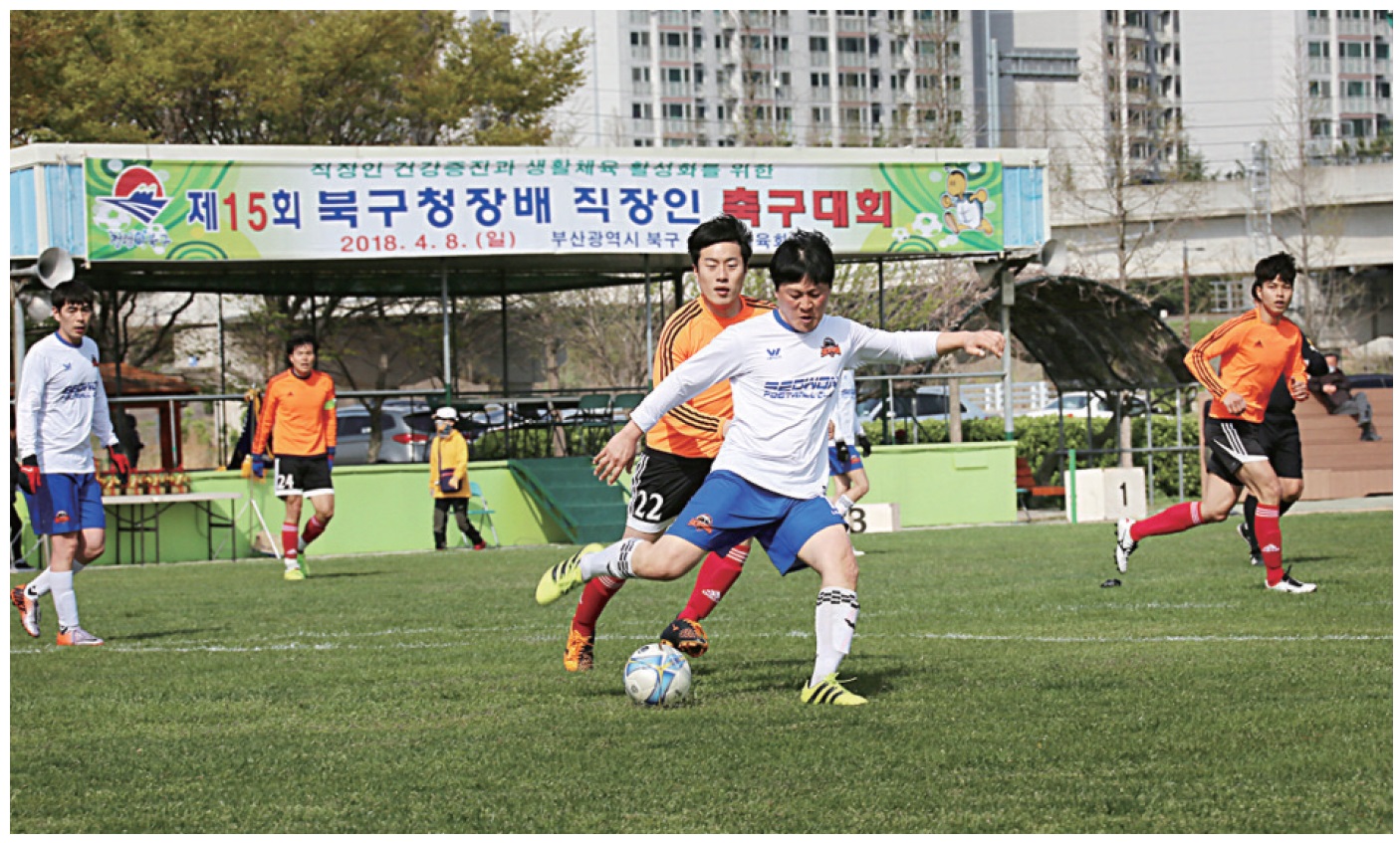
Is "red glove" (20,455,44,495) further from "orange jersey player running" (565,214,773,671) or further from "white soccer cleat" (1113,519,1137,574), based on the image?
"white soccer cleat" (1113,519,1137,574)

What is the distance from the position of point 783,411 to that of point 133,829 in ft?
10.4

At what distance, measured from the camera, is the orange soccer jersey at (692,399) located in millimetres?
8094

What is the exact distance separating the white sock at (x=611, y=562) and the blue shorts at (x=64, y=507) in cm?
381

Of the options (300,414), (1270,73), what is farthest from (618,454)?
(1270,73)

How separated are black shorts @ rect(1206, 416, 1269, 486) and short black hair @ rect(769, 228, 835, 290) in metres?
5.51

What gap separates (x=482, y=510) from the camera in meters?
21.9

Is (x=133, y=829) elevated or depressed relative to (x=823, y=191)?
depressed

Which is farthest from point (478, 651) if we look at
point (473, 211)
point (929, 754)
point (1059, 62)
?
point (1059, 62)

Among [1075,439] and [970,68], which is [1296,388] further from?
[970,68]

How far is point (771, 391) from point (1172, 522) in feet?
19.1

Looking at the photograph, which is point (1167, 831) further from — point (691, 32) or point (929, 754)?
point (691, 32)

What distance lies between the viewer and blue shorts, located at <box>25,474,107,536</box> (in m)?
10.3

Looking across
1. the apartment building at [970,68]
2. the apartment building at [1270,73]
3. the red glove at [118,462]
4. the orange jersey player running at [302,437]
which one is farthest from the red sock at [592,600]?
the apartment building at [1270,73]

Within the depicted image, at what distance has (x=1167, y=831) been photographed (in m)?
4.60
